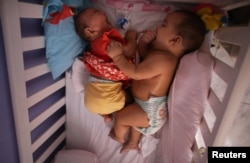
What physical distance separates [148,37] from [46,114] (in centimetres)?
63

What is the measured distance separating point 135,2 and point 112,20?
0.48ft

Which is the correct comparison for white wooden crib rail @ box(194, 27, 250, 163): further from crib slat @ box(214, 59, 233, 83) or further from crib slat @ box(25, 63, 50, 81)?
crib slat @ box(25, 63, 50, 81)

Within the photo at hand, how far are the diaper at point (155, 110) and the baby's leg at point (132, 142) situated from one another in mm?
101

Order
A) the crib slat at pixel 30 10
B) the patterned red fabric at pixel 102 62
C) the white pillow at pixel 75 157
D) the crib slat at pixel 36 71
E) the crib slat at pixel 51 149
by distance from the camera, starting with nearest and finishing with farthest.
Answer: the crib slat at pixel 30 10 → the crib slat at pixel 36 71 → the patterned red fabric at pixel 102 62 → the crib slat at pixel 51 149 → the white pillow at pixel 75 157

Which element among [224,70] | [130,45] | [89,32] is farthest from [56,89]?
[224,70]

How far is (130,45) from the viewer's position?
38.2 inches

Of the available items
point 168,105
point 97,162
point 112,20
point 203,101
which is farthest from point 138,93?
point 97,162

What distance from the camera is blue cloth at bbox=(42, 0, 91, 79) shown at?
2.91 ft

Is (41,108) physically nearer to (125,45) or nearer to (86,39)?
(86,39)

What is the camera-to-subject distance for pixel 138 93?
1.00 meters

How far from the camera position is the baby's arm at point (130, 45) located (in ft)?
3.16

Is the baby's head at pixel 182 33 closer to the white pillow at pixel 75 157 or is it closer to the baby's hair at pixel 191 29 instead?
the baby's hair at pixel 191 29

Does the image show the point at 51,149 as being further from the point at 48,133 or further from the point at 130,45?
the point at 130,45

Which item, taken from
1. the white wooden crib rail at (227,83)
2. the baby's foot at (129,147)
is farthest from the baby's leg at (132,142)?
the white wooden crib rail at (227,83)
